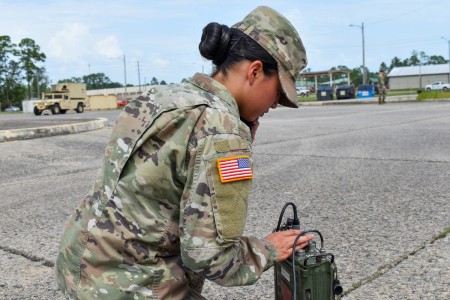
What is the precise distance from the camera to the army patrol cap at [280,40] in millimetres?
1534

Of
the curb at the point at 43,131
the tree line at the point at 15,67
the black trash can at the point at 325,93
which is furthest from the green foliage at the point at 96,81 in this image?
the curb at the point at 43,131

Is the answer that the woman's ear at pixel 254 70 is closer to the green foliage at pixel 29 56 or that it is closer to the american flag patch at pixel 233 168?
the american flag patch at pixel 233 168

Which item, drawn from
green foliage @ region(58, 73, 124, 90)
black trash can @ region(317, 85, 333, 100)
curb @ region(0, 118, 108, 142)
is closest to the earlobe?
curb @ region(0, 118, 108, 142)

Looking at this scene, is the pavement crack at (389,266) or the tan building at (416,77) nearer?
the pavement crack at (389,266)

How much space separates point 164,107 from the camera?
1491mm

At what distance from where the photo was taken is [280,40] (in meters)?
1.55

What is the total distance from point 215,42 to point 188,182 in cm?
41

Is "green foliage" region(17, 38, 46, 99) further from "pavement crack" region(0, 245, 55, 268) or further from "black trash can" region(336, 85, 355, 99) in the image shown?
"pavement crack" region(0, 245, 55, 268)

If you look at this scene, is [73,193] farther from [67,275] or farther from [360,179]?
[67,275]

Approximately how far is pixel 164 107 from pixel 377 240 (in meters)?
2.36

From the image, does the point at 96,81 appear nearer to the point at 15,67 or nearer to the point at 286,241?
the point at 15,67

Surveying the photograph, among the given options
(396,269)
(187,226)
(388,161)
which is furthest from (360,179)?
(187,226)

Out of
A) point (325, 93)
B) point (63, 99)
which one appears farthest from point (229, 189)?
point (325, 93)

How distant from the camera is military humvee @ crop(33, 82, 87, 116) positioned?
103ft
